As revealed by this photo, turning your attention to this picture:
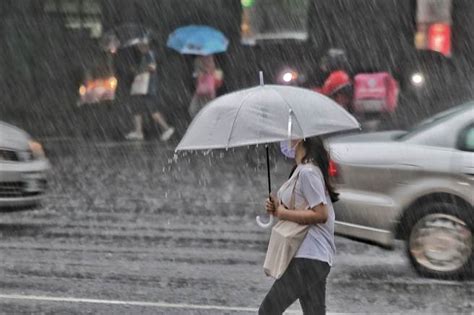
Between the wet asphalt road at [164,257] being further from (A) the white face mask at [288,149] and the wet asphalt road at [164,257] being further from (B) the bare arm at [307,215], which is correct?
(B) the bare arm at [307,215]

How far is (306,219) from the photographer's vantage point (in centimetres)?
606

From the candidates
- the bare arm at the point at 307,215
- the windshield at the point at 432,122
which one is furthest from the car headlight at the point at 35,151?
the bare arm at the point at 307,215

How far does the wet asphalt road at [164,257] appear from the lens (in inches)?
353

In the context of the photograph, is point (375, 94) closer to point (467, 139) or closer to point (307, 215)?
point (467, 139)

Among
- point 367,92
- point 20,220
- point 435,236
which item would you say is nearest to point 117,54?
point 367,92

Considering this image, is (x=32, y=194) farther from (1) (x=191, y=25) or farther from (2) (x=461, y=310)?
(1) (x=191, y=25)

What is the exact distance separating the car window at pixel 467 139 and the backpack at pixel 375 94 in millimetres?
9593

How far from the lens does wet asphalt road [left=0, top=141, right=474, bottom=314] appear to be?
897cm

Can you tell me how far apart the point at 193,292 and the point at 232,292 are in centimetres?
33

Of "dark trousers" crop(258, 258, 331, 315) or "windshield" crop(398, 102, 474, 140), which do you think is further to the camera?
"windshield" crop(398, 102, 474, 140)

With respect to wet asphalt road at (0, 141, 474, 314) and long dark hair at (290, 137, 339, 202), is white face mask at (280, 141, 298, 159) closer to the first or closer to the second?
long dark hair at (290, 137, 339, 202)

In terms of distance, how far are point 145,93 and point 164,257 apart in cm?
1081

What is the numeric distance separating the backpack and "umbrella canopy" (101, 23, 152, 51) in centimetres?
506

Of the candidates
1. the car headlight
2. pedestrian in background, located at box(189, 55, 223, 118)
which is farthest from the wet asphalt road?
pedestrian in background, located at box(189, 55, 223, 118)
